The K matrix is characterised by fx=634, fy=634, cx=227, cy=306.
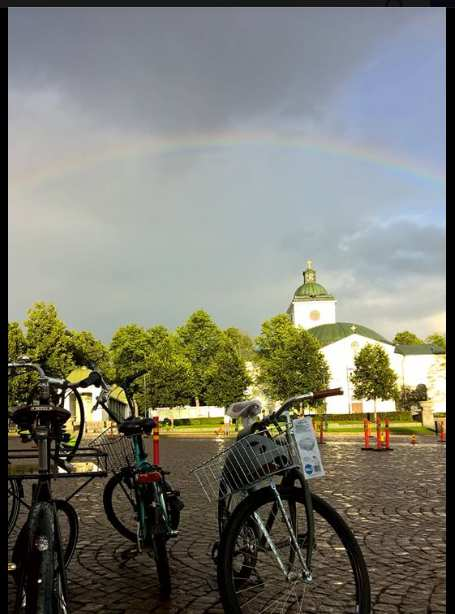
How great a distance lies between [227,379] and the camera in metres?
61.8

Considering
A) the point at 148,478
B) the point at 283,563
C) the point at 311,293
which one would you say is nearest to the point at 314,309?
the point at 311,293

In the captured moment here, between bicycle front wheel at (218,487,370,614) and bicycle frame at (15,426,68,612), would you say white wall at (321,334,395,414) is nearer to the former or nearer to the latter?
bicycle front wheel at (218,487,370,614)

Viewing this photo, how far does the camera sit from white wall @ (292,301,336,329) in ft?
348

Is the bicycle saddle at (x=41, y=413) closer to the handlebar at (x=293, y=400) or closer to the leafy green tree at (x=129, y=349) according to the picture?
the handlebar at (x=293, y=400)

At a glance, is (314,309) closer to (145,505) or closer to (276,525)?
(145,505)

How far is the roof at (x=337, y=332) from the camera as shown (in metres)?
96.1

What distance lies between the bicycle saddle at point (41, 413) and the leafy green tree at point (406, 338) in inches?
4401

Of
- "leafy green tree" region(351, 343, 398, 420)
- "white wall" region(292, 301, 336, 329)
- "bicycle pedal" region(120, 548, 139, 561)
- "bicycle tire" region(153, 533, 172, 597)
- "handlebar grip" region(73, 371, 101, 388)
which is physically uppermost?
"white wall" region(292, 301, 336, 329)

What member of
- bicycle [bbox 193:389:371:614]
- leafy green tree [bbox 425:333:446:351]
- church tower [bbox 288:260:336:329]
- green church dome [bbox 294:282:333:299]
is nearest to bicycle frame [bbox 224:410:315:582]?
bicycle [bbox 193:389:371:614]

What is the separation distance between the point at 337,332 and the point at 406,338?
2056 cm

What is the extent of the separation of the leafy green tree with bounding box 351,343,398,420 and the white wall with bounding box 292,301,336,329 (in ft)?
107

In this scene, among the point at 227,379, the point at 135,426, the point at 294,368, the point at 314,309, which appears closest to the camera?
the point at 135,426

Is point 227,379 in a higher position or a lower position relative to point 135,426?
lower

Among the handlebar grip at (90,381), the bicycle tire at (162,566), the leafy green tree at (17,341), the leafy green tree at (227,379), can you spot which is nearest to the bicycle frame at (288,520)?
the bicycle tire at (162,566)
